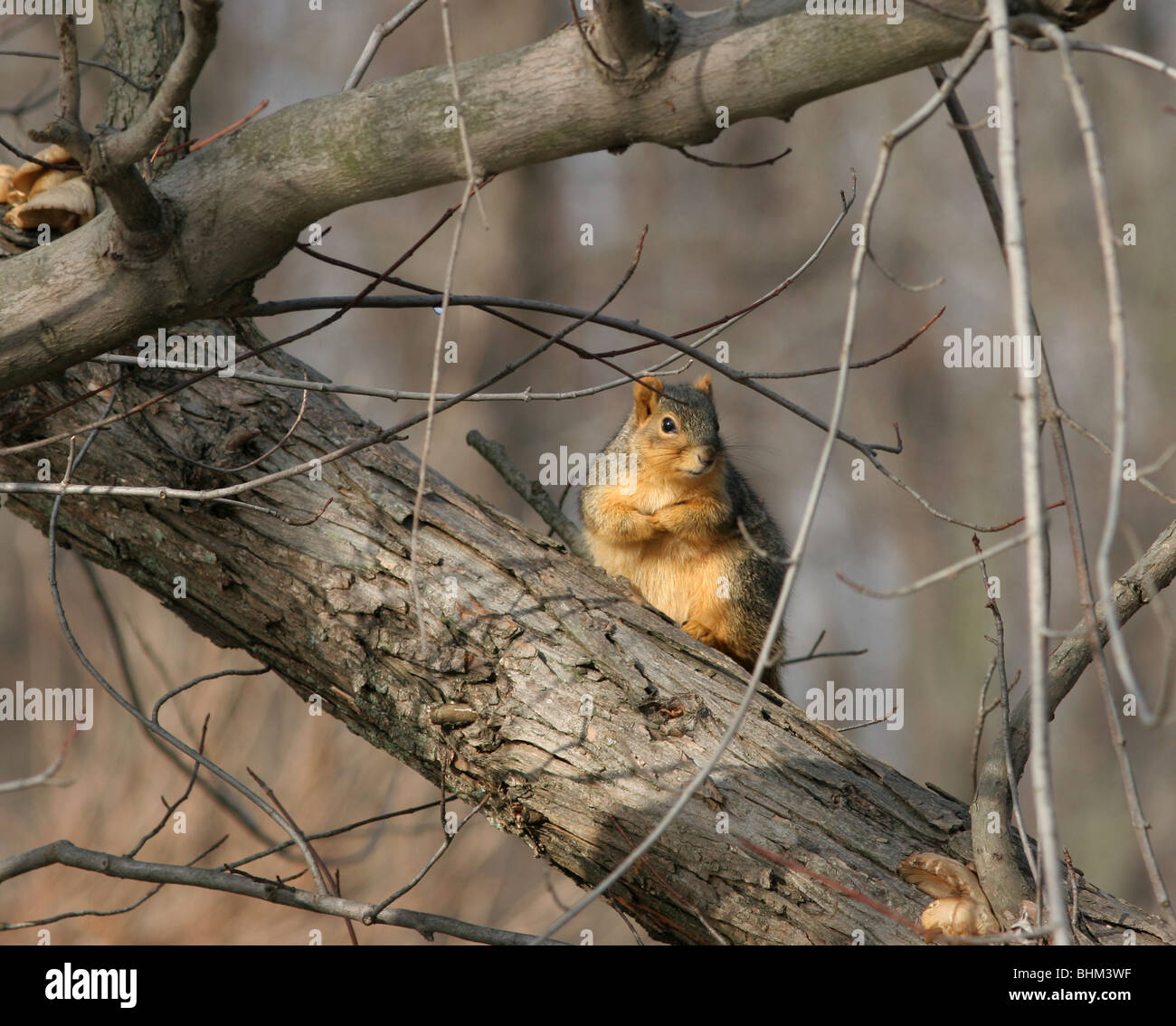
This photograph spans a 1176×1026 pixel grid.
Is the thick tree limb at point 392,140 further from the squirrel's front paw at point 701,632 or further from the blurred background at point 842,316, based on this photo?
the blurred background at point 842,316

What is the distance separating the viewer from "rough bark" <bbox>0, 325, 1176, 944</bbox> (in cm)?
256

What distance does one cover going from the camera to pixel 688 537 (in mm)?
4176


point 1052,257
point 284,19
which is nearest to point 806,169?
point 1052,257

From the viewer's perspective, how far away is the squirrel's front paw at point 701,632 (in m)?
4.05

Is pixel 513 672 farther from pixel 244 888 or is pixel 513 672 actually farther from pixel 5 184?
pixel 5 184

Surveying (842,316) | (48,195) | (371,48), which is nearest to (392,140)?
(371,48)

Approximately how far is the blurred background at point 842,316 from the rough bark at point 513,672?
19.1 ft

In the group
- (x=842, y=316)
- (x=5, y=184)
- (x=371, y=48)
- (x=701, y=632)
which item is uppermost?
(x=842, y=316)

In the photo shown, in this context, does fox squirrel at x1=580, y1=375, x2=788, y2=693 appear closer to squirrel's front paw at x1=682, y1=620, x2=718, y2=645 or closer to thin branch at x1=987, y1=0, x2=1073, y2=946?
squirrel's front paw at x1=682, y1=620, x2=718, y2=645

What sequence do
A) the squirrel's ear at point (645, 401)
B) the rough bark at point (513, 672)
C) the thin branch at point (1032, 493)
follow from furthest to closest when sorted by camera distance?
1. the squirrel's ear at point (645, 401)
2. the rough bark at point (513, 672)
3. the thin branch at point (1032, 493)

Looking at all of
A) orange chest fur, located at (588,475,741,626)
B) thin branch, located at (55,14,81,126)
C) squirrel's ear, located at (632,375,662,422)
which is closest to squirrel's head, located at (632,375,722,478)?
squirrel's ear, located at (632,375,662,422)

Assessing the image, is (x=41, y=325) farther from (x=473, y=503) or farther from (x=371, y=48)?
(x=473, y=503)

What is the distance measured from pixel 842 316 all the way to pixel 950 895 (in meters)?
10.2

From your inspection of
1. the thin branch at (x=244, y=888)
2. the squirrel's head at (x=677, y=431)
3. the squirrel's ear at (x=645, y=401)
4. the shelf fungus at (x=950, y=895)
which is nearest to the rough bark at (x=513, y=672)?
the shelf fungus at (x=950, y=895)
